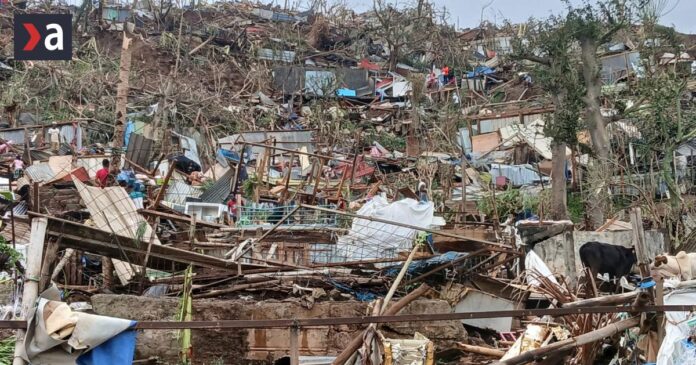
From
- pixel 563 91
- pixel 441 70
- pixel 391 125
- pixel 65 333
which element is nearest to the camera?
pixel 65 333

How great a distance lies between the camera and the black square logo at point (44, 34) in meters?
15.7

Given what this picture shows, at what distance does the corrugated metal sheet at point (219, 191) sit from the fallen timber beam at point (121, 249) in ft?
19.6

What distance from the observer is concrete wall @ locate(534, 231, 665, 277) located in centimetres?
1005

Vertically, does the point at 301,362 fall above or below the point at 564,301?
below

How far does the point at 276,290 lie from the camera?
8055 mm

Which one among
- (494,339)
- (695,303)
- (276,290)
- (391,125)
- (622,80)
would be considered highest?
(622,80)

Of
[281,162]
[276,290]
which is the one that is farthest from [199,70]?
[276,290]

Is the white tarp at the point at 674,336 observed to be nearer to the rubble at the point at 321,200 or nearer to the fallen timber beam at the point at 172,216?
the rubble at the point at 321,200

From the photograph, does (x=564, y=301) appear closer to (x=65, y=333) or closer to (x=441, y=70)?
(x=65, y=333)

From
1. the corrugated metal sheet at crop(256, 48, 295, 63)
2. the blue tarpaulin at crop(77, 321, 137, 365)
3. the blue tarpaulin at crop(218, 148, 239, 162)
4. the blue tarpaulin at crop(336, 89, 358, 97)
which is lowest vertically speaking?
the blue tarpaulin at crop(77, 321, 137, 365)

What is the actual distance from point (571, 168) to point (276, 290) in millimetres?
12796

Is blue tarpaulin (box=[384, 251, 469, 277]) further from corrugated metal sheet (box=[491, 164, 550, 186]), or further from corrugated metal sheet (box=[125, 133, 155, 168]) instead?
corrugated metal sheet (box=[491, 164, 550, 186])

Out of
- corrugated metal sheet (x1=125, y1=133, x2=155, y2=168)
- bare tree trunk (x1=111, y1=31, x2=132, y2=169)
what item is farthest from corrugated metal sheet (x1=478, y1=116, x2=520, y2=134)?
bare tree trunk (x1=111, y1=31, x2=132, y2=169)

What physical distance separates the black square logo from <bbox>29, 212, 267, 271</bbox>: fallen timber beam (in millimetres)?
9107
